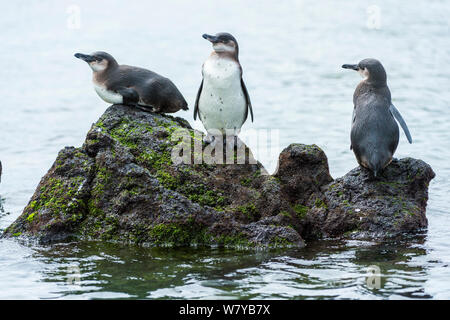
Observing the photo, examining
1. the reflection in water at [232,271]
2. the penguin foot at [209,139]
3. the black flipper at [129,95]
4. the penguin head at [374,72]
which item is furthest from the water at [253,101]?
the penguin head at [374,72]

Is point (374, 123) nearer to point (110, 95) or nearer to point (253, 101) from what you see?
point (110, 95)

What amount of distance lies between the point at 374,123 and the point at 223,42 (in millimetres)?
2168

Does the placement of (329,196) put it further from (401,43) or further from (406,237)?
(401,43)

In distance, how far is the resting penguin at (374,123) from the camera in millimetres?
8852

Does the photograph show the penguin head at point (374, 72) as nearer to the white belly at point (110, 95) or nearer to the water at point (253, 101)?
the water at point (253, 101)

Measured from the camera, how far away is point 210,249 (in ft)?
26.7

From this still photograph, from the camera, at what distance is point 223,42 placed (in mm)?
8906

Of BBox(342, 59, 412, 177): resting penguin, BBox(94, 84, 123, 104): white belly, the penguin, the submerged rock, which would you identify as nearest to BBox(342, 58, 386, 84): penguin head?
BBox(342, 59, 412, 177): resting penguin

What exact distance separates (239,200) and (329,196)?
1.22 meters

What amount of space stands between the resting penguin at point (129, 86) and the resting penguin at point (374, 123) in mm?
2393

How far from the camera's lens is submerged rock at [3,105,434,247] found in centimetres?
822

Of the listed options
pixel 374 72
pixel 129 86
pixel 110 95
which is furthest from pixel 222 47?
pixel 374 72

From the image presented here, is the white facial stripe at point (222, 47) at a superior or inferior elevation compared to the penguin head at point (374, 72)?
superior
